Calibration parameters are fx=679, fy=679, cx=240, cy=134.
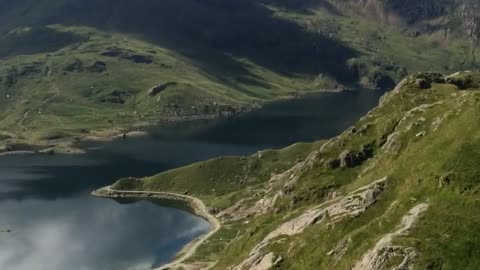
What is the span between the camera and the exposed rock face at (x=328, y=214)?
110m

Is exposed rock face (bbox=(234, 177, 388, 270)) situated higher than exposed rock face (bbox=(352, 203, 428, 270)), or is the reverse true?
exposed rock face (bbox=(352, 203, 428, 270))

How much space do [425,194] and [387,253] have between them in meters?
16.9

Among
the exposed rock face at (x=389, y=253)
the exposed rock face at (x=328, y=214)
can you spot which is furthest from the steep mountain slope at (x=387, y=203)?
the exposed rock face at (x=328, y=214)

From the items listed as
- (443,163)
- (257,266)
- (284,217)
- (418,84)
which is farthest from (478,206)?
(418,84)

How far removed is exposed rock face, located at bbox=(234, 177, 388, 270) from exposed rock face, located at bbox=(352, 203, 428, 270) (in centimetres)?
1499

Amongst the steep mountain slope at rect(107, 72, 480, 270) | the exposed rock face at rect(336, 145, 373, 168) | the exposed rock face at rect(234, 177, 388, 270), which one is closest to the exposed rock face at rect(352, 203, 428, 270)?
the steep mountain slope at rect(107, 72, 480, 270)

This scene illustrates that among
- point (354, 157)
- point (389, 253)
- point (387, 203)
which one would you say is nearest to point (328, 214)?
point (387, 203)

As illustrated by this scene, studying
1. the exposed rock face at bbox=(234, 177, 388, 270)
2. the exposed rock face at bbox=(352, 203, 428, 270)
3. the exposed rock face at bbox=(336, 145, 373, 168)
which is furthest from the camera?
the exposed rock face at bbox=(336, 145, 373, 168)

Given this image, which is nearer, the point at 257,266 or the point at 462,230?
the point at 462,230

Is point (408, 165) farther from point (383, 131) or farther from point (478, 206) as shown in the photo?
point (383, 131)

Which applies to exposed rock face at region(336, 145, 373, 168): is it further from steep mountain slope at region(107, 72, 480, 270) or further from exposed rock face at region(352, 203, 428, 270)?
exposed rock face at region(352, 203, 428, 270)

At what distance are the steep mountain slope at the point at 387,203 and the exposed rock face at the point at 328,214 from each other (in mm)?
242

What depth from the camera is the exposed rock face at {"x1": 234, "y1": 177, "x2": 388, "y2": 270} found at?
362 ft

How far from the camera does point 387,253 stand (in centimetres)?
8850
